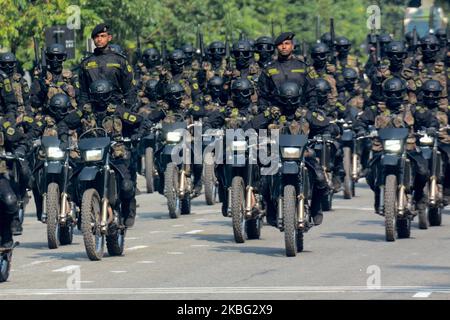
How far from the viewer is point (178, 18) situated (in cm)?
4856

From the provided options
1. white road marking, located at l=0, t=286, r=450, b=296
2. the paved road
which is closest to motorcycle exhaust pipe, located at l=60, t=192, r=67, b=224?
the paved road

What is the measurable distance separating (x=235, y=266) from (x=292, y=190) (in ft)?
3.83

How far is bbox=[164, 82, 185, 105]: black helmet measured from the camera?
1065 inches

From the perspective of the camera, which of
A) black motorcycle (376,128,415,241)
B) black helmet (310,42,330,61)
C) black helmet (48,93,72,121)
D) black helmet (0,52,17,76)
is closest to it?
black motorcycle (376,128,415,241)

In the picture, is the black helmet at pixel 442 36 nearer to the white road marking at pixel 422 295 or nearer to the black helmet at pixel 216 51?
the black helmet at pixel 216 51

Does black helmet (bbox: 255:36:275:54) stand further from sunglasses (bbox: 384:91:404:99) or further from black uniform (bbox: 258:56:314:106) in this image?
black uniform (bbox: 258:56:314:106)

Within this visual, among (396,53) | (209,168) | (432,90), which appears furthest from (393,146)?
(396,53)

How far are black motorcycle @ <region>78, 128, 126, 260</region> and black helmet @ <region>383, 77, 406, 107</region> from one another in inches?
149

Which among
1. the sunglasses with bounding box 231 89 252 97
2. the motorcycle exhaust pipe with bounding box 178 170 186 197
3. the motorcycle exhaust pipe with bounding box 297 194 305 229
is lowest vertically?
the motorcycle exhaust pipe with bounding box 178 170 186 197

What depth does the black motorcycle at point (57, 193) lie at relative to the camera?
20750 millimetres

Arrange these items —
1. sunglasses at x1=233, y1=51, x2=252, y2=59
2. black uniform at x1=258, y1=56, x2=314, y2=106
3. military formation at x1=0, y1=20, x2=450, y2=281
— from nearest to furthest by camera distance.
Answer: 1. military formation at x1=0, y1=20, x2=450, y2=281
2. black uniform at x1=258, y1=56, x2=314, y2=106
3. sunglasses at x1=233, y1=51, x2=252, y2=59

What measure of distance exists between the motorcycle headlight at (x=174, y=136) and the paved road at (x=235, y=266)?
1.80m

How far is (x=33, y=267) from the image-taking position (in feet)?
62.7
